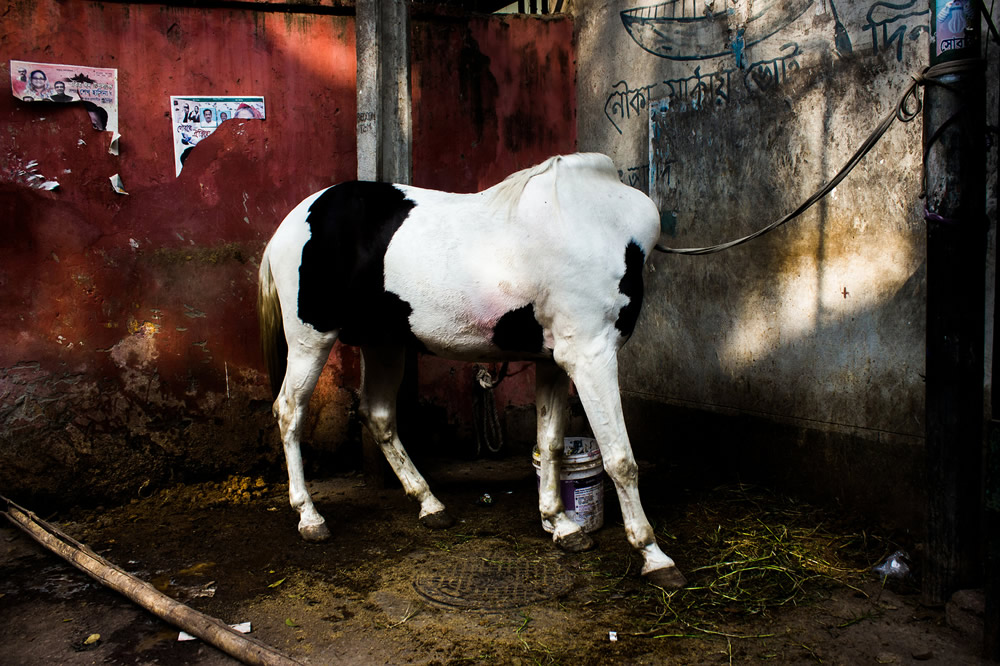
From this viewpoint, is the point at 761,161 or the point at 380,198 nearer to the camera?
the point at 380,198

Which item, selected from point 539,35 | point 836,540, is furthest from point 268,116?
point 836,540

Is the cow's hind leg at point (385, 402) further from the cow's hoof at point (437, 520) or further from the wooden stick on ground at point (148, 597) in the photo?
the wooden stick on ground at point (148, 597)

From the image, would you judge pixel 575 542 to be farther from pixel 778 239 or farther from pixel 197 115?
pixel 197 115

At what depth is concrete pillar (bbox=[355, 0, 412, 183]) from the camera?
442 centimetres

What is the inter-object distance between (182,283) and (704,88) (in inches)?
135

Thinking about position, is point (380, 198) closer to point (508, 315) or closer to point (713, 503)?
point (508, 315)

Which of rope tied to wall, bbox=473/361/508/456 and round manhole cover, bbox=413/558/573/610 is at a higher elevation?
rope tied to wall, bbox=473/361/508/456

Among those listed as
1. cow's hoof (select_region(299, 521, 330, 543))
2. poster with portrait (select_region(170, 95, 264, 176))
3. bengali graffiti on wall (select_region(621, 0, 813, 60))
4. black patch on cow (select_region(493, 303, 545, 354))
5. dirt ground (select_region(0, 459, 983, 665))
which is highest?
bengali graffiti on wall (select_region(621, 0, 813, 60))

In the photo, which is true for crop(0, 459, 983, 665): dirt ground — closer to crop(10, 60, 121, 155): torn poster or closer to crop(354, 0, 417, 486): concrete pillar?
crop(354, 0, 417, 486): concrete pillar

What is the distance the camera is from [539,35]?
527 centimetres

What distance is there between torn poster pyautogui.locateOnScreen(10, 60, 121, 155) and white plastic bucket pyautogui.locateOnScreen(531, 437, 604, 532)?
10.8ft

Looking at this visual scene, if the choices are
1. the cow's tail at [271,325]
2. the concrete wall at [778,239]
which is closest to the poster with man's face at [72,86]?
the cow's tail at [271,325]

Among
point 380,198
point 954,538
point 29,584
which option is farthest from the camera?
point 380,198

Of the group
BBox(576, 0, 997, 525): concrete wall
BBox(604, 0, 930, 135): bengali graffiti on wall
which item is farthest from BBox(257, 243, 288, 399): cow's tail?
BBox(604, 0, 930, 135): bengali graffiti on wall
